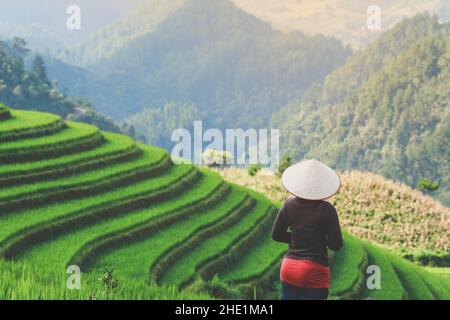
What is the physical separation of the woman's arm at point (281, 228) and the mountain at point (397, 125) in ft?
205

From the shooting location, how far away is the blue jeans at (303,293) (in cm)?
436

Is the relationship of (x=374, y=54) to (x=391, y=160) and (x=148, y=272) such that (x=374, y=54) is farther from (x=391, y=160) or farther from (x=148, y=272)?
(x=148, y=272)

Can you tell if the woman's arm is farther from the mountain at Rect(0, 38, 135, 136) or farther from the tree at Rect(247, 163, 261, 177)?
the mountain at Rect(0, 38, 135, 136)

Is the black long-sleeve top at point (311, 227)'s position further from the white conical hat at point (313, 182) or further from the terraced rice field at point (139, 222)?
the terraced rice field at point (139, 222)

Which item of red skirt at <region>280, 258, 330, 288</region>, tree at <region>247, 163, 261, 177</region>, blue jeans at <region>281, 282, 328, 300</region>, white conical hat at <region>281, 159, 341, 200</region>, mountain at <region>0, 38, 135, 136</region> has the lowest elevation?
mountain at <region>0, 38, 135, 136</region>

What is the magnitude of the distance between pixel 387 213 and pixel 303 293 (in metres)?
19.5

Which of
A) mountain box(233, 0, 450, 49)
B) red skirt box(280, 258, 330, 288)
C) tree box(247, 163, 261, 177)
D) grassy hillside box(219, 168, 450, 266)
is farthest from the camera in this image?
mountain box(233, 0, 450, 49)

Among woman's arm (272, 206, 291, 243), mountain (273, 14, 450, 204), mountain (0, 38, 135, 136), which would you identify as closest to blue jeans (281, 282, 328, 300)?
woman's arm (272, 206, 291, 243)

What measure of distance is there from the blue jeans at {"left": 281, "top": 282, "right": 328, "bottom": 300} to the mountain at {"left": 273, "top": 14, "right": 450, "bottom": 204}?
62.6 meters

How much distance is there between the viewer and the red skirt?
436 cm

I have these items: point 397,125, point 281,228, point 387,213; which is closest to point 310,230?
point 281,228

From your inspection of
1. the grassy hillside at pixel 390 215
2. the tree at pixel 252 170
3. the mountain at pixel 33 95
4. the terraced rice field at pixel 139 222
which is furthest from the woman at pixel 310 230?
the mountain at pixel 33 95

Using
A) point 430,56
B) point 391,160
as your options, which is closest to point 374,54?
point 430,56
